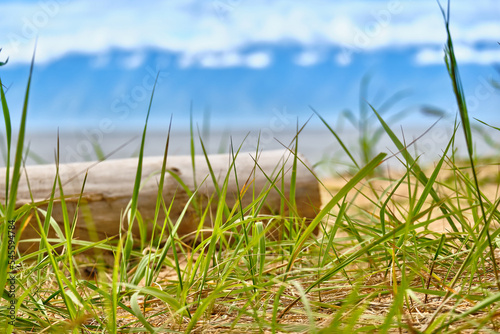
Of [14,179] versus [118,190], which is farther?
[118,190]

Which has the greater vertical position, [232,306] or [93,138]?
[93,138]

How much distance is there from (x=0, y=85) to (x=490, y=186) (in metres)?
3.58

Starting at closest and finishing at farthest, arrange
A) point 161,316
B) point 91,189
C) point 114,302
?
point 114,302
point 161,316
point 91,189

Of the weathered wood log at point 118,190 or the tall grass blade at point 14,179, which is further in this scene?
the weathered wood log at point 118,190

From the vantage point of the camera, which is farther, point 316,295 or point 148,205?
point 148,205

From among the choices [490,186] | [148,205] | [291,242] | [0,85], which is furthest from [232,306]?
[490,186]

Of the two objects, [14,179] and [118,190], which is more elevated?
[14,179]

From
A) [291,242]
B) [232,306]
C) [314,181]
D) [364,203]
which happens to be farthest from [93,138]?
[232,306]

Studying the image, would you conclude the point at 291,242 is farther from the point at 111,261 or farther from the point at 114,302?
the point at 111,261

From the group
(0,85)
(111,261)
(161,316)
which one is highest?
(0,85)

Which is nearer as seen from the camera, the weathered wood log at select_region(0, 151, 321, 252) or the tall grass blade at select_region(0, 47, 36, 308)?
the tall grass blade at select_region(0, 47, 36, 308)

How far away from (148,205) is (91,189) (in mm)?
260

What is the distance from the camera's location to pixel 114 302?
83 cm

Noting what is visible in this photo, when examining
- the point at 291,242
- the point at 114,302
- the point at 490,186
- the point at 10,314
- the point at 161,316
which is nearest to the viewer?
the point at 114,302
